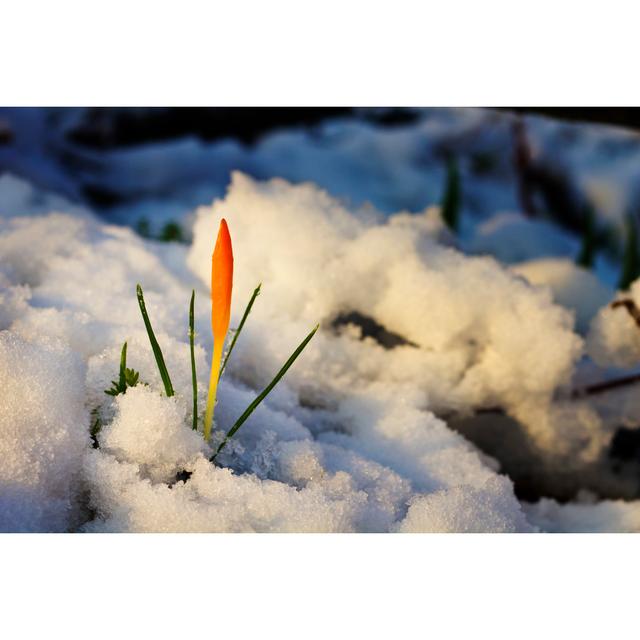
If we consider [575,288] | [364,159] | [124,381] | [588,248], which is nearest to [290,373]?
[124,381]

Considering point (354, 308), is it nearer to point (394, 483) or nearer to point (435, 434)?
point (435, 434)

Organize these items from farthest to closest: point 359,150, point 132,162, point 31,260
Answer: point 359,150
point 132,162
point 31,260

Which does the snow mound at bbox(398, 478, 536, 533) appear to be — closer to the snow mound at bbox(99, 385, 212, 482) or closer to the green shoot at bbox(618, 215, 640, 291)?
the snow mound at bbox(99, 385, 212, 482)

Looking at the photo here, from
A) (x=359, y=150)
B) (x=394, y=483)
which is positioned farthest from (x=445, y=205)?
(x=394, y=483)

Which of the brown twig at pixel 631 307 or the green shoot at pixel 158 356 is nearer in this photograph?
the green shoot at pixel 158 356

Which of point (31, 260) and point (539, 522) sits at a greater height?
point (31, 260)

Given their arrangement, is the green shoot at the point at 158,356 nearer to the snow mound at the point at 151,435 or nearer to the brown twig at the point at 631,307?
the snow mound at the point at 151,435

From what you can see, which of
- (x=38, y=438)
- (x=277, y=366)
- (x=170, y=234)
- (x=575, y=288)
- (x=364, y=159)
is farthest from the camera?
(x=364, y=159)

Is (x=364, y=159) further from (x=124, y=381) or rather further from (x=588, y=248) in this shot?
(x=124, y=381)

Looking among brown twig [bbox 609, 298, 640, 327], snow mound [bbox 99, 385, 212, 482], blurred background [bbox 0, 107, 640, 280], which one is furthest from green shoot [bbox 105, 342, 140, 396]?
blurred background [bbox 0, 107, 640, 280]

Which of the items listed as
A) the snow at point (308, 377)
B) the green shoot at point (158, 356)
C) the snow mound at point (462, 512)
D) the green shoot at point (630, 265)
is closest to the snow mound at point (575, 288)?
the snow at point (308, 377)

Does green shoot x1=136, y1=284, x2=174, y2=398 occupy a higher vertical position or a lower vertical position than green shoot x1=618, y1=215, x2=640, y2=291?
higher
